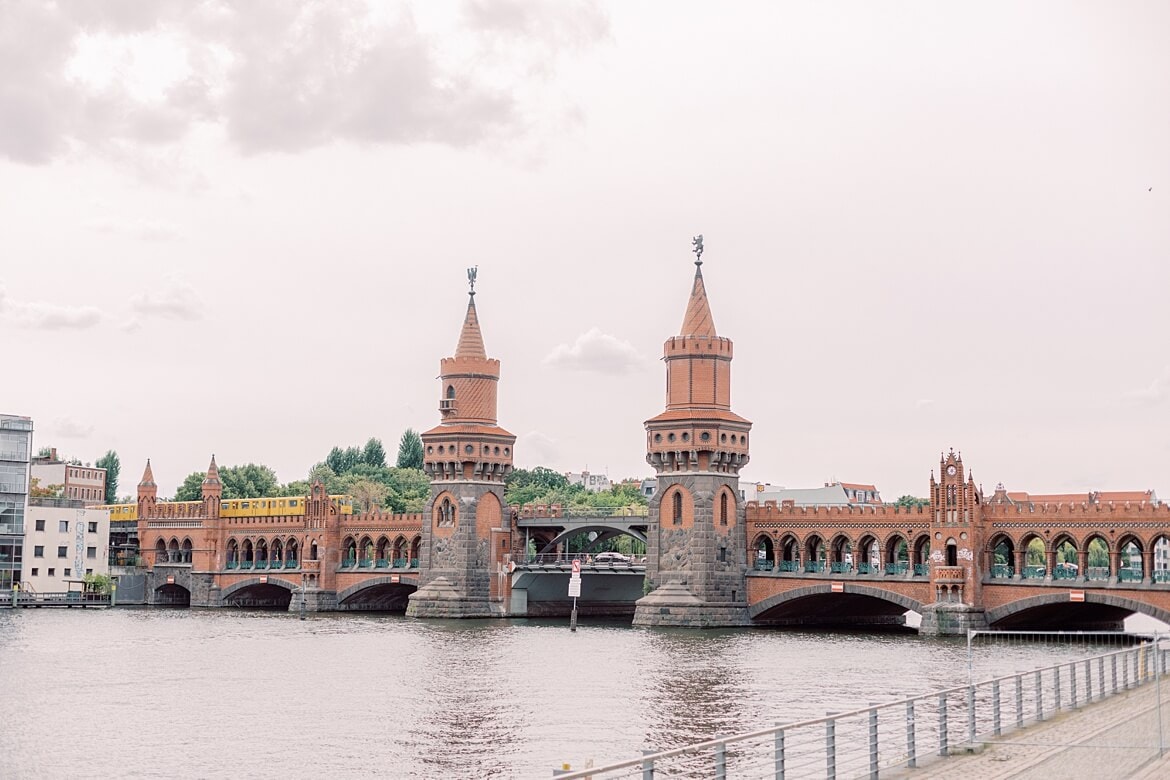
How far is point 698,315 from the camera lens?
327 ft

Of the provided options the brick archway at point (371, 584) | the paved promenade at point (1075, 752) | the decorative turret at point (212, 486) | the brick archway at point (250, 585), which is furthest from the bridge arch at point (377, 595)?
the paved promenade at point (1075, 752)

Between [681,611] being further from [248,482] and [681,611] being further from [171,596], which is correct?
[248,482]

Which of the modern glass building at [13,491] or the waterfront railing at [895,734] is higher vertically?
the modern glass building at [13,491]

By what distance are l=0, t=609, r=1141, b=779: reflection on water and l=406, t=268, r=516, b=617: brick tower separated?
14650 millimetres

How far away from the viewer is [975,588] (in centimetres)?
8650

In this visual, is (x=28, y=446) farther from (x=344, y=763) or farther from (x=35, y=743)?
(x=344, y=763)

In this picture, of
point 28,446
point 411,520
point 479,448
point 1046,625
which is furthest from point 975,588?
point 28,446

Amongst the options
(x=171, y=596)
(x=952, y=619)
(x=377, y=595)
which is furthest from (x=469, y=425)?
(x=171, y=596)

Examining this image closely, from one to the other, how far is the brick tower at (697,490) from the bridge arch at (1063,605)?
60.7 feet

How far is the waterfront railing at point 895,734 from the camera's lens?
86.5 ft

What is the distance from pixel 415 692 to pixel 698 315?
49669 mm

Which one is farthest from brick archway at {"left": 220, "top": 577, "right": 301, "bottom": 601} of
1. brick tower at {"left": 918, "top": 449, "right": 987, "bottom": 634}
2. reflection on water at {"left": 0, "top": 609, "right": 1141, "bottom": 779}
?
brick tower at {"left": 918, "top": 449, "right": 987, "bottom": 634}

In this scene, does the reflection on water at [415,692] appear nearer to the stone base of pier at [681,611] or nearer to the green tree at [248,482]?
the stone base of pier at [681,611]

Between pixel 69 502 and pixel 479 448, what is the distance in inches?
1924
